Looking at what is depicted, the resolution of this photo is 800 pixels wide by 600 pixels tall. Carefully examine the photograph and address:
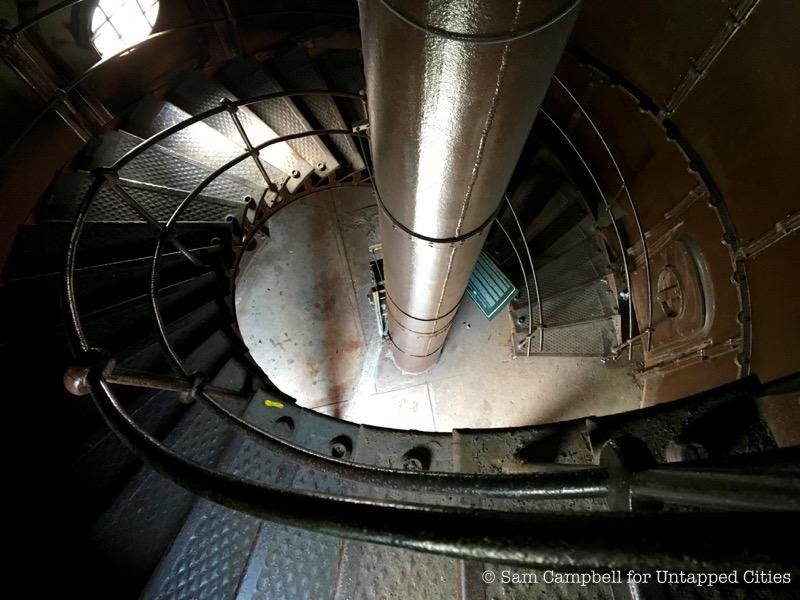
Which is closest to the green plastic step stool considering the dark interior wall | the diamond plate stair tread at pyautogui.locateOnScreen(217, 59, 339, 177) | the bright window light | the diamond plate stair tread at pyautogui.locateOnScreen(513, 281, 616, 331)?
the diamond plate stair tread at pyautogui.locateOnScreen(513, 281, 616, 331)

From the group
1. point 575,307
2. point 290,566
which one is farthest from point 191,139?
point 575,307

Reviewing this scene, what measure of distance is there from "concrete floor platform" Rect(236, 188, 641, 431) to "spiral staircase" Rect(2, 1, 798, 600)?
1.17 ft

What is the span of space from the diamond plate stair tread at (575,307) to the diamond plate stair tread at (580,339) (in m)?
0.09

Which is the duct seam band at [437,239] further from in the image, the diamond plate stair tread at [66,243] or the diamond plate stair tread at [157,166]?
the diamond plate stair tread at [157,166]

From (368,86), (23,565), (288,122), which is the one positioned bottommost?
(23,565)

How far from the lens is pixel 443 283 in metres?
2.08

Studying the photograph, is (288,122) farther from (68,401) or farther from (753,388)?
(753,388)

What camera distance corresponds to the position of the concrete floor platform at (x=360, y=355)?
420 centimetres

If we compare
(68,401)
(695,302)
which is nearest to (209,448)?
(68,401)

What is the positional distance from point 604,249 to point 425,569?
350 centimetres

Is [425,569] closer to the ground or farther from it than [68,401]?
closer to the ground

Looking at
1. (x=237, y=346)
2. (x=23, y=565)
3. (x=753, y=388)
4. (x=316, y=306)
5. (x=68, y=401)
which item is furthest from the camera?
(x=316, y=306)

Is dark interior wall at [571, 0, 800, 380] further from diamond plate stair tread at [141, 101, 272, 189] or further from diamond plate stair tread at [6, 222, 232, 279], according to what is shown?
diamond plate stair tread at [6, 222, 232, 279]

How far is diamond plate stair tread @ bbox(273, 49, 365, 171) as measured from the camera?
4465 mm
